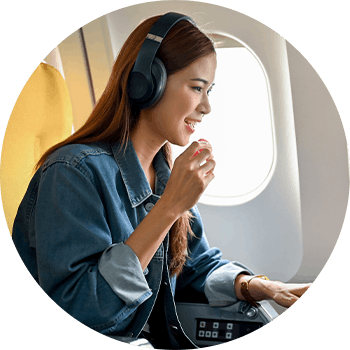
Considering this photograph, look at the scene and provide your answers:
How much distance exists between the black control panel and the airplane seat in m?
0.70

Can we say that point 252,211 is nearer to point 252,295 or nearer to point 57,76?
point 252,295

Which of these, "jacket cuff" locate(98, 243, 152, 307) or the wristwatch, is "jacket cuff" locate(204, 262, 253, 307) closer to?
the wristwatch

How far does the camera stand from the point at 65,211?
3.49 feet

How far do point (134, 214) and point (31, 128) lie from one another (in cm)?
44

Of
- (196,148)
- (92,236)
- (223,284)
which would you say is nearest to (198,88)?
(196,148)

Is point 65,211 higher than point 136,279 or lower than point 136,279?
higher

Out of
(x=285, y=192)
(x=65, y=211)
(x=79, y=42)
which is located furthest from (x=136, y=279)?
(x=79, y=42)

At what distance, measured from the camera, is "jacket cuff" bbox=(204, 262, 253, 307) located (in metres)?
1.29

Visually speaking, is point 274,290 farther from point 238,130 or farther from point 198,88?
point 198,88

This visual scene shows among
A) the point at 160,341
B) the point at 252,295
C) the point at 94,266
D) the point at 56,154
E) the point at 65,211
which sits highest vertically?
the point at 56,154

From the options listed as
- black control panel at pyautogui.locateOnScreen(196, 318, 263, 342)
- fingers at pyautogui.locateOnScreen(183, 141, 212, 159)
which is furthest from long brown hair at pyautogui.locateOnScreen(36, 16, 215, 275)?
black control panel at pyautogui.locateOnScreen(196, 318, 263, 342)

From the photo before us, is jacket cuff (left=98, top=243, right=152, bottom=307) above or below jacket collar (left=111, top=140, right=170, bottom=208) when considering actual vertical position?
below

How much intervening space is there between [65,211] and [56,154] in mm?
180

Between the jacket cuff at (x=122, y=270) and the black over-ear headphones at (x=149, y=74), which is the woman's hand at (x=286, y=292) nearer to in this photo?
the jacket cuff at (x=122, y=270)
